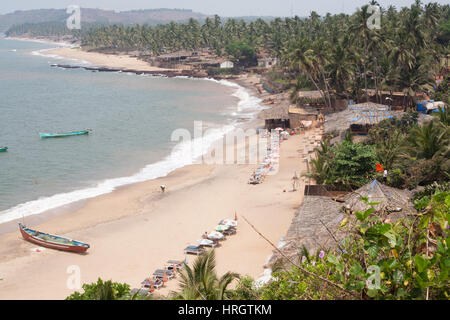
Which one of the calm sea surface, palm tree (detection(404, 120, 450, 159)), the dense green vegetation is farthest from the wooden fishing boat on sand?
the dense green vegetation

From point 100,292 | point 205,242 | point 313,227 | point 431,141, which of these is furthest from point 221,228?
point 100,292

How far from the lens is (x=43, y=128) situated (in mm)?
49188

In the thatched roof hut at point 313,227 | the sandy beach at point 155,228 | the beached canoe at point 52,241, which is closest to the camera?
the thatched roof hut at point 313,227

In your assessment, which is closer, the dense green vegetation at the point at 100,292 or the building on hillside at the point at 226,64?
the dense green vegetation at the point at 100,292

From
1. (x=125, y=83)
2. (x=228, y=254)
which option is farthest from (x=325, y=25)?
(x=228, y=254)

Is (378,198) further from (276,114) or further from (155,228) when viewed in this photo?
(276,114)

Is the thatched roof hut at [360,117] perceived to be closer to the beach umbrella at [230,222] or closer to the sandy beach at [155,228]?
the sandy beach at [155,228]

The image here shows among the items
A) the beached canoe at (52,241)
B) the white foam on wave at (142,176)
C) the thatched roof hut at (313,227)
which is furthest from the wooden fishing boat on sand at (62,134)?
the thatched roof hut at (313,227)

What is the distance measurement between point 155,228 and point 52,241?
4807mm

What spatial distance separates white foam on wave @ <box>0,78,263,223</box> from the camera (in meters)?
26.6

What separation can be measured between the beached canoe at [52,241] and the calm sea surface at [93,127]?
4.24 metres

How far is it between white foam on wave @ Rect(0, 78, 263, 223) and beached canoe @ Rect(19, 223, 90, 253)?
12.6 ft

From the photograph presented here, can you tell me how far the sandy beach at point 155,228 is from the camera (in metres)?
18.5

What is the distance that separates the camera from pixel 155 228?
75.4ft
